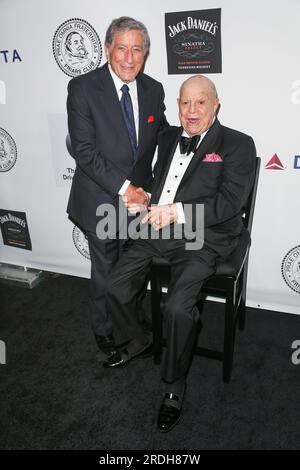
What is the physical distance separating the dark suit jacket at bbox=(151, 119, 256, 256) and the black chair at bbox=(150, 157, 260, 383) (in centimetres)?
11

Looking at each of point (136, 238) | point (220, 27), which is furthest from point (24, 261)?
point (220, 27)

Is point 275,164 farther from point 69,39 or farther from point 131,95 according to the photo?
point 69,39

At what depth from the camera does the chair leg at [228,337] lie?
217cm

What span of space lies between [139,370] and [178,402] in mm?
412

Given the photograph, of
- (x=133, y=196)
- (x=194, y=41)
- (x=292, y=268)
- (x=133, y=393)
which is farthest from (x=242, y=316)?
(x=194, y=41)

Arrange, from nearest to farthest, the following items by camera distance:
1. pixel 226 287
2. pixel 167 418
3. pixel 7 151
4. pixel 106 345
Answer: pixel 167 418 → pixel 226 287 → pixel 106 345 → pixel 7 151

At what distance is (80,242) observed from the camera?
3.31 meters

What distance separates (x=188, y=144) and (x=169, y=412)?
4.70ft

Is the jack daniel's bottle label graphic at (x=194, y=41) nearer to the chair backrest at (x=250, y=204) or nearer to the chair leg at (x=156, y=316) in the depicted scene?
the chair backrest at (x=250, y=204)

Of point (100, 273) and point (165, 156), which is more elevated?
point (165, 156)

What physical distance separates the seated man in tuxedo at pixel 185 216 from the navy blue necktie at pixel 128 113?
200mm

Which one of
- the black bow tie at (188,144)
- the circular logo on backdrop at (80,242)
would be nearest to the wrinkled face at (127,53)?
the black bow tie at (188,144)

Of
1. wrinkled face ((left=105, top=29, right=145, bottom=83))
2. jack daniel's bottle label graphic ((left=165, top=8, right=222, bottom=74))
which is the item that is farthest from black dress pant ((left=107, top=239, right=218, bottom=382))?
jack daniel's bottle label graphic ((left=165, top=8, right=222, bottom=74))

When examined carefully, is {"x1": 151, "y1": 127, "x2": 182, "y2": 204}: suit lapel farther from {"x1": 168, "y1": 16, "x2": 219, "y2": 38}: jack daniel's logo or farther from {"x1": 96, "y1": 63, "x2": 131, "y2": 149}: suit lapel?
{"x1": 168, "y1": 16, "x2": 219, "y2": 38}: jack daniel's logo
